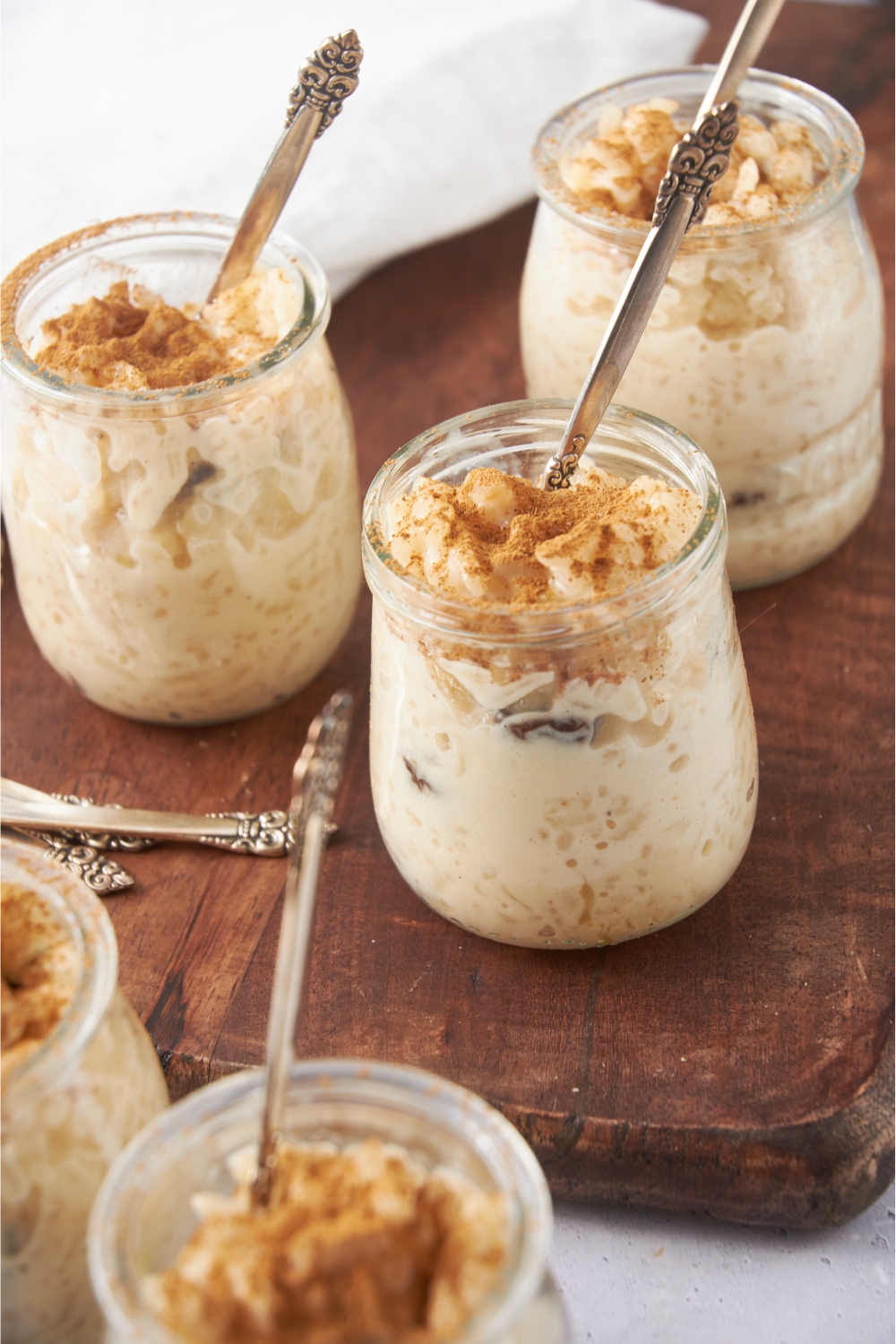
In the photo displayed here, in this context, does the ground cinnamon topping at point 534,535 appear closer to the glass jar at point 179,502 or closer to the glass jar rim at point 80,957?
the glass jar at point 179,502

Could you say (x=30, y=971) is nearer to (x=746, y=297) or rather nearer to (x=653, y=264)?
(x=653, y=264)

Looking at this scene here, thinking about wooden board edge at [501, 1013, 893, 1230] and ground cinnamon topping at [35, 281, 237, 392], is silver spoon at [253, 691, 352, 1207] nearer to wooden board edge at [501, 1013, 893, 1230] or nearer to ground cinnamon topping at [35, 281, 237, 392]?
wooden board edge at [501, 1013, 893, 1230]

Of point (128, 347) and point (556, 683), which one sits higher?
point (128, 347)

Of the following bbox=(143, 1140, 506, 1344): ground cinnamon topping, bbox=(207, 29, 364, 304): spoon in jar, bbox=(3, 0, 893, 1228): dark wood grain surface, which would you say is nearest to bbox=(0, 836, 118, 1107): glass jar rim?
bbox=(143, 1140, 506, 1344): ground cinnamon topping

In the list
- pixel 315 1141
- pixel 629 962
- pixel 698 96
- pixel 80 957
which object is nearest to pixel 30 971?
pixel 80 957

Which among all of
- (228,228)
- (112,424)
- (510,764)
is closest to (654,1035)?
(510,764)
